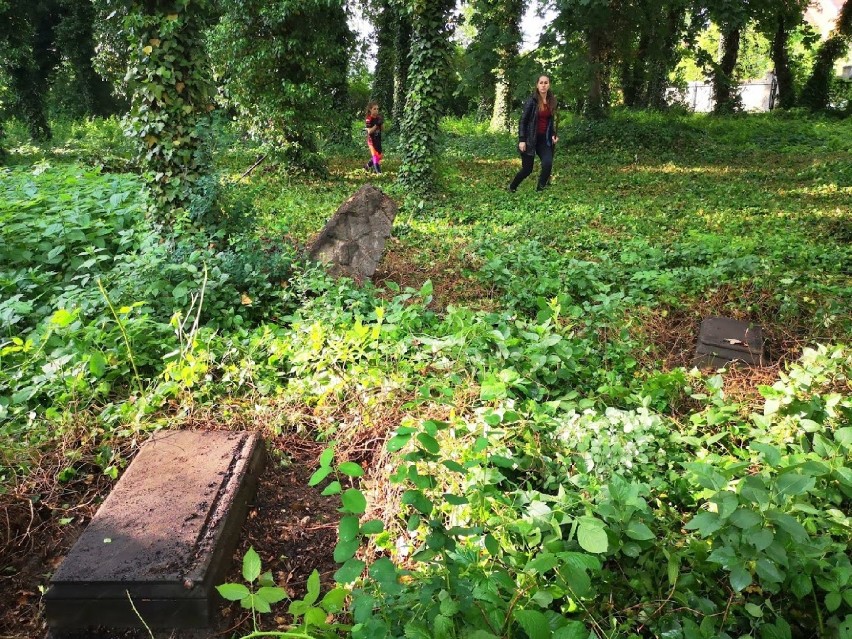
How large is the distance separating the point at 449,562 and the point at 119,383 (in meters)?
2.59

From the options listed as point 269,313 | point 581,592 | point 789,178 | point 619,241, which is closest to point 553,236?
point 619,241

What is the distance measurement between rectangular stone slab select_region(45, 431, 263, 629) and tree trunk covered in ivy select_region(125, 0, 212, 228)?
117 inches

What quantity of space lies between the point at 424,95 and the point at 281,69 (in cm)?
370

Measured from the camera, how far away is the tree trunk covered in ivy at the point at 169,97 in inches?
203

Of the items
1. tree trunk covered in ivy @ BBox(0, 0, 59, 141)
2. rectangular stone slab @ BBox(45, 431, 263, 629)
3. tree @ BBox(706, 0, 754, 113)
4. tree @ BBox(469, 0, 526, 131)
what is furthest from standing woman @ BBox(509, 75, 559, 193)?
tree trunk covered in ivy @ BBox(0, 0, 59, 141)

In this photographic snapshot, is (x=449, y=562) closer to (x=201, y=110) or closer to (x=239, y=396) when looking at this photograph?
(x=239, y=396)

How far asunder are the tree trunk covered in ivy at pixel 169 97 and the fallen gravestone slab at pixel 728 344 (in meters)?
4.43

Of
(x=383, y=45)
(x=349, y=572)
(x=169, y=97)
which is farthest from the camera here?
(x=383, y=45)

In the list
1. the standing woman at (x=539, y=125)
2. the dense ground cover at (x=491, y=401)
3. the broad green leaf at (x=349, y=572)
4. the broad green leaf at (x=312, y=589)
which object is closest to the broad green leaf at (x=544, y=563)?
the dense ground cover at (x=491, y=401)

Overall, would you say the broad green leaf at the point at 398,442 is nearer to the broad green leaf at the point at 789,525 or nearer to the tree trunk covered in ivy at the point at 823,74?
the broad green leaf at the point at 789,525

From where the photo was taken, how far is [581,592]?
176 centimetres

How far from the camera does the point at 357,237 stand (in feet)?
18.4

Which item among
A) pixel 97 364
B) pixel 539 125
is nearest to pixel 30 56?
pixel 539 125

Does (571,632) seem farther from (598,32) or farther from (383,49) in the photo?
(383,49)
